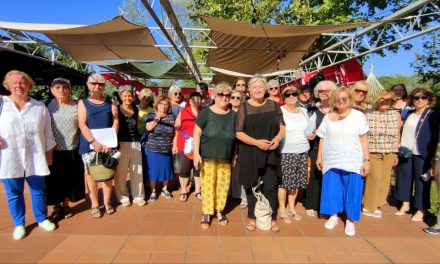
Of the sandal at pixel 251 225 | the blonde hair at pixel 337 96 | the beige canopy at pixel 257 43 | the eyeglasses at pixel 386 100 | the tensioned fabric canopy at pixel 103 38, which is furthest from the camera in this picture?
the tensioned fabric canopy at pixel 103 38

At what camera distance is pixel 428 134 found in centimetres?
364

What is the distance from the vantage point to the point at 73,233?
3260mm

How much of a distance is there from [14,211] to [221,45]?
5.94m

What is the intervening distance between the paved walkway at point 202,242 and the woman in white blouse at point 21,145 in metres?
0.40

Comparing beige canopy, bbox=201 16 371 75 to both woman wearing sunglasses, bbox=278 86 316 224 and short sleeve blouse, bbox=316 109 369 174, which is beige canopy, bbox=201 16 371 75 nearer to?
woman wearing sunglasses, bbox=278 86 316 224

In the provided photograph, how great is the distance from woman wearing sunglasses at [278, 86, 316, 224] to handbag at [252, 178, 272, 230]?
0.37 meters

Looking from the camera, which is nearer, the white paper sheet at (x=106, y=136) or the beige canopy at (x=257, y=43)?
the white paper sheet at (x=106, y=136)

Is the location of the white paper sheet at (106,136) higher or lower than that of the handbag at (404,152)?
higher

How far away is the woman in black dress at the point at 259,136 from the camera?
3197mm

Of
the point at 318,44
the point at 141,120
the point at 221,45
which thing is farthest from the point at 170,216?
the point at 318,44

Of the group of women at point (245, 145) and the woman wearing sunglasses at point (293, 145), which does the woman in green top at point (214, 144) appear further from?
the woman wearing sunglasses at point (293, 145)

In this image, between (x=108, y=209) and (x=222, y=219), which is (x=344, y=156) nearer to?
(x=222, y=219)

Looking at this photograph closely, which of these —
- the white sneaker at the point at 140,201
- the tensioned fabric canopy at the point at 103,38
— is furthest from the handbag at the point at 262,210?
the tensioned fabric canopy at the point at 103,38

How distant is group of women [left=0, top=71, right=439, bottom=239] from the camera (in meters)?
3.17
